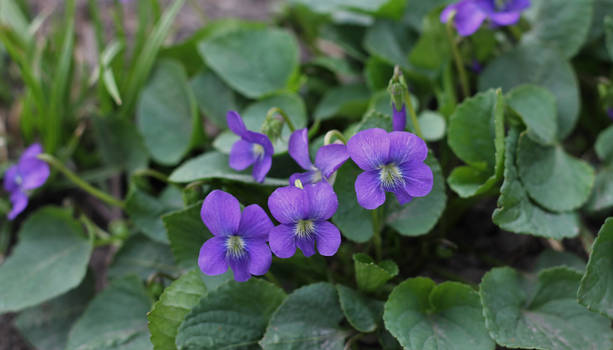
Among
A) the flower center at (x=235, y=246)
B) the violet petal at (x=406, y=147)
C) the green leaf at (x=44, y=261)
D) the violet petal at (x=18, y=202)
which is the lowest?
the green leaf at (x=44, y=261)

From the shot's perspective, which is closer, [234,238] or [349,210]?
[234,238]

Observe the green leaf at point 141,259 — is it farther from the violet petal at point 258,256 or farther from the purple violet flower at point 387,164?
the purple violet flower at point 387,164

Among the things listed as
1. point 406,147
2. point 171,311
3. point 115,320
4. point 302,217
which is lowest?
point 115,320

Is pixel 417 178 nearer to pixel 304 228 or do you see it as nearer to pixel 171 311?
pixel 304 228

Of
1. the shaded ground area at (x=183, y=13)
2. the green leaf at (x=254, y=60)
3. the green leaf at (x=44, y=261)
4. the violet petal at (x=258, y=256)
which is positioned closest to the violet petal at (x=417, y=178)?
the violet petal at (x=258, y=256)

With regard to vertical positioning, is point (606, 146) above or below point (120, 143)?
above

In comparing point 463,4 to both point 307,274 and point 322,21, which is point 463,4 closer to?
point 322,21

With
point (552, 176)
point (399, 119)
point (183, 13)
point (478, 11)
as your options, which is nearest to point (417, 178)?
point (399, 119)
